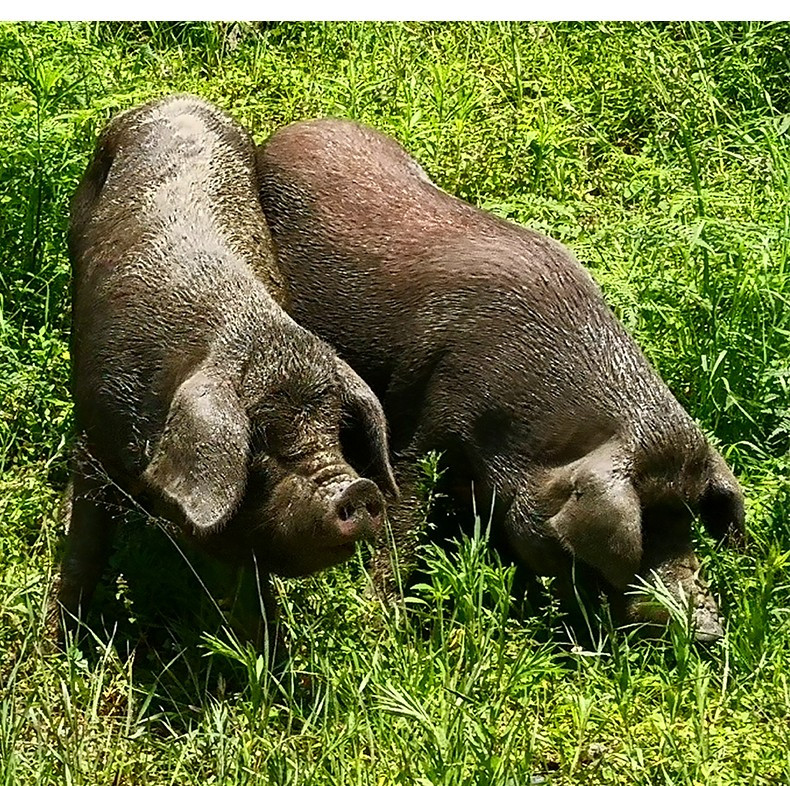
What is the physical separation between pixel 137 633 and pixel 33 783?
107 centimetres

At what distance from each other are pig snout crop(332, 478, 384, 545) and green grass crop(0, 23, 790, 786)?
0.49m

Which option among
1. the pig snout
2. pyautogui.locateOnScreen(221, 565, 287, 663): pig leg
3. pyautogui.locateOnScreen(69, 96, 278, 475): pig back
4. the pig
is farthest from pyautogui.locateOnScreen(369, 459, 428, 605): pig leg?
pyautogui.locateOnScreen(69, 96, 278, 475): pig back

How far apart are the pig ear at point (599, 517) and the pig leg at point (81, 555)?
154 cm

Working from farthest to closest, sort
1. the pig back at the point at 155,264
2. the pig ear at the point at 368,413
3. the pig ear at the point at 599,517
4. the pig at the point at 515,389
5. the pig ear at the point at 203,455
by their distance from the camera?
1. the pig at the point at 515,389
2. the pig ear at the point at 599,517
3. the pig back at the point at 155,264
4. the pig ear at the point at 368,413
5. the pig ear at the point at 203,455

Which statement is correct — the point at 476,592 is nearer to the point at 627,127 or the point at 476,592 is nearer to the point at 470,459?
the point at 470,459

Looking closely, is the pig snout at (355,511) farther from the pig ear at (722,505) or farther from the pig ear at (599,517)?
the pig ear at (722,505)

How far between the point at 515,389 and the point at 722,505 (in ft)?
2.76

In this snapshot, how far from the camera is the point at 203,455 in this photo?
5.00m

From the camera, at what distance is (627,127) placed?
8.65 m

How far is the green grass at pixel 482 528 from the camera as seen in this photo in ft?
16.6

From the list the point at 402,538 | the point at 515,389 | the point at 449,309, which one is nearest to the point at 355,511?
the point at 402,538

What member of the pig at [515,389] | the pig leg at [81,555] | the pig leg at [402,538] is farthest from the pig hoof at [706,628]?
the pig leg at [81,555]

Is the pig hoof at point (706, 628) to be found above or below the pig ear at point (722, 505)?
below

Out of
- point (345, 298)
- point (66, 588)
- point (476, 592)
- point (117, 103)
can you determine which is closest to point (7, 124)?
point (117, 103)
